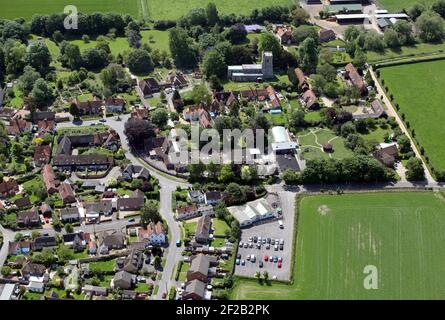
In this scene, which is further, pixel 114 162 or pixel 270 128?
pixel 270 128

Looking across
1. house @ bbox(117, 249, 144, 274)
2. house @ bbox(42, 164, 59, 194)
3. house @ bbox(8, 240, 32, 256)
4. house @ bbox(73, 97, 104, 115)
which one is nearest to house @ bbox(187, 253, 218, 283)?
house @ bbox(117, 249, 144, 274)

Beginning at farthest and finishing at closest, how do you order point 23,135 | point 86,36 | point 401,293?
point 86,36, point 23,135, point 401,293

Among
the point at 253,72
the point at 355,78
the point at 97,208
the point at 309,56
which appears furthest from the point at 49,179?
the point at 355,78

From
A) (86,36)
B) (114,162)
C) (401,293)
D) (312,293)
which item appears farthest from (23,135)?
(401,293)

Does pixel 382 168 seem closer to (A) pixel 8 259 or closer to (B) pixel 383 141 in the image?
(B) pixel 383 141

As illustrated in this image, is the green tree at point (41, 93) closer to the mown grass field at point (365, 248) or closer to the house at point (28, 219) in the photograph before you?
the house at point (28, 219)

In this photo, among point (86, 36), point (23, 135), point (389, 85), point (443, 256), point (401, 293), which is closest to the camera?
point (401, 293)
